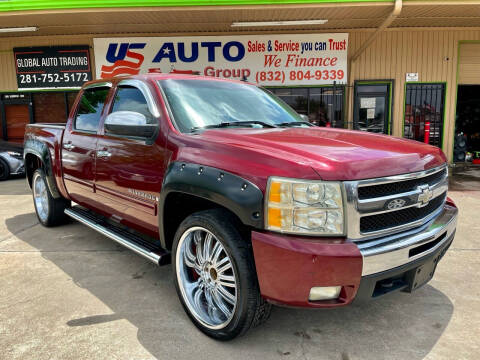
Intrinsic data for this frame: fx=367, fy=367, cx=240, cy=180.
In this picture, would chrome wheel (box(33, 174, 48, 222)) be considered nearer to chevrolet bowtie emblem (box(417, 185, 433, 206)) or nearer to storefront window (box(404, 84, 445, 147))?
chevrolet bowtie emblem (box(417, 185, 433, 206))

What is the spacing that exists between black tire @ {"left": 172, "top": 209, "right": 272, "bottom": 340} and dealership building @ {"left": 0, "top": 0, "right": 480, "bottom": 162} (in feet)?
29.6

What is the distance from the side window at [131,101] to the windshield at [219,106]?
0.76 feet

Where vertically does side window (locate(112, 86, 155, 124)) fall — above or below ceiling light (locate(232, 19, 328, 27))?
below

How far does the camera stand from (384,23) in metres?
10.1

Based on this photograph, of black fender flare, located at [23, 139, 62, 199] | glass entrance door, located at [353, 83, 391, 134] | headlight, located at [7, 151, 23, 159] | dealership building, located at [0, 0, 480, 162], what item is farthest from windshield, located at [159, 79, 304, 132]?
glass entrance door, located at [353, 83, 391, 134]

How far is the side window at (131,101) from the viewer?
125 inches

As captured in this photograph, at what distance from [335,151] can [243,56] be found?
1019cm

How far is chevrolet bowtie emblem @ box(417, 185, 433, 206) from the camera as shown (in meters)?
2.35

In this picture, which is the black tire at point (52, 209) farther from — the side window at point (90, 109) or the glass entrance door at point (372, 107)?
the glass entrance door at point (372, 107)

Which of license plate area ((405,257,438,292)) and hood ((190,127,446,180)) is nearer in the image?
hood ((190,127,446,180))

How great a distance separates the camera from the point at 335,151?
224 cm

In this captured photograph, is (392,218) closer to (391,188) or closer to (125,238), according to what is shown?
(391,188)

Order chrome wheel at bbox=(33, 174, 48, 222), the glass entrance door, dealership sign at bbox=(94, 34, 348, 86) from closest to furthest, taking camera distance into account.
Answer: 1. chrome wheel at bbox=(33, 174, 48, 222)
2. dealership sign at bbox=(94, 34, 348, 86)
3. the glass entrance door

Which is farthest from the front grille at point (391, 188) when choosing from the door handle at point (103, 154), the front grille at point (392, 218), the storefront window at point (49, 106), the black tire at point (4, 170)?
the storefront window at point (49, 106)
